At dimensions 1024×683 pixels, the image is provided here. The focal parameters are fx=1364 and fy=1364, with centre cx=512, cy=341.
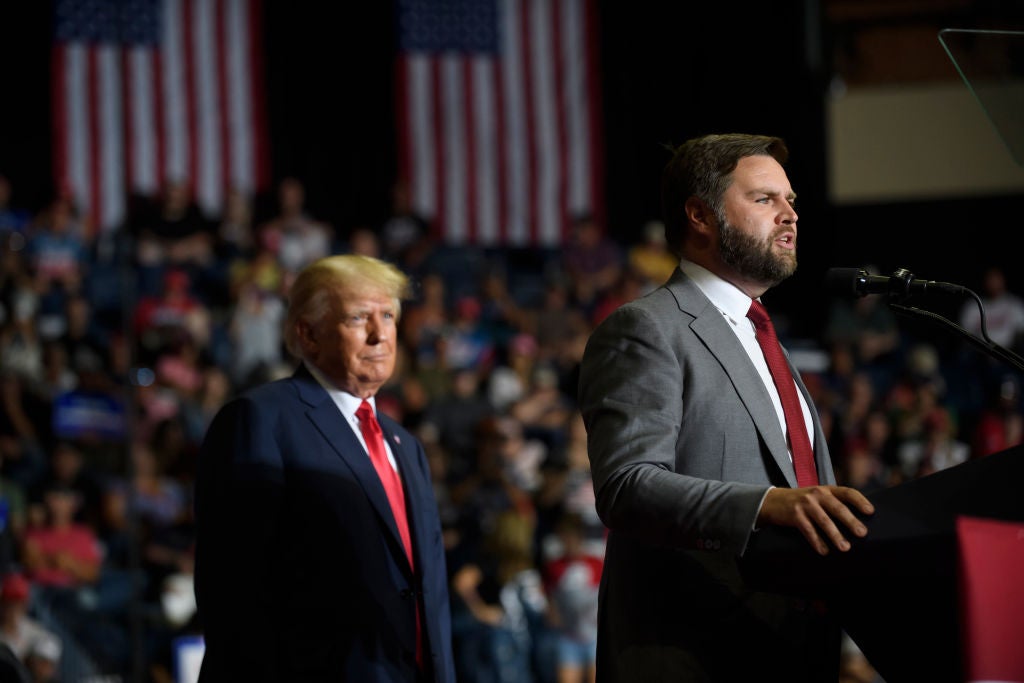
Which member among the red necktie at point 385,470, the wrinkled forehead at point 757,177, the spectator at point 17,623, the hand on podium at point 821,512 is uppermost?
the wrinkled forehead at point 757,177

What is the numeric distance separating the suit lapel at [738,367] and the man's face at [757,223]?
0.31ft

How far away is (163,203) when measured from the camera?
11.0 metres

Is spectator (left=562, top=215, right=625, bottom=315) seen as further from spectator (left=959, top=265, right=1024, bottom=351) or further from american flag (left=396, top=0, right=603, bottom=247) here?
spectator (left=959, top=265, right=1024, bottom=351)

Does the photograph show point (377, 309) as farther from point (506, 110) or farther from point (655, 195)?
point (655, 195)

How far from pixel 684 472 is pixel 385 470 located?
1067 mm

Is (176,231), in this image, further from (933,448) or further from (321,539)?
(321,539)

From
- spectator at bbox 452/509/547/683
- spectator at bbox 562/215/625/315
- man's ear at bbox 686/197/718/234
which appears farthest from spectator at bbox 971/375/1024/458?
man's ear at bbox 686/197/718/234

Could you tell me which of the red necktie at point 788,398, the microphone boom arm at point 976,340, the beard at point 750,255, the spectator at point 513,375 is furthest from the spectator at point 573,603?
the microphone boom arm at point 976,340

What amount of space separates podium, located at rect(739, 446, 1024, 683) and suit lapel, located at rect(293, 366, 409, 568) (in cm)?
128

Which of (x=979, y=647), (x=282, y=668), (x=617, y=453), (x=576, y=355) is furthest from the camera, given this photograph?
(x=576, y=355)

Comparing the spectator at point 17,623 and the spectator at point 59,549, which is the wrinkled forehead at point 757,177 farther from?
the spectator at point 59,549

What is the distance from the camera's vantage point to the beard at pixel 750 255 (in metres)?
2.40

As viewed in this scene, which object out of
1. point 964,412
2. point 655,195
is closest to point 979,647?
point 964,412

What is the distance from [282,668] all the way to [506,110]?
10.5 meters
